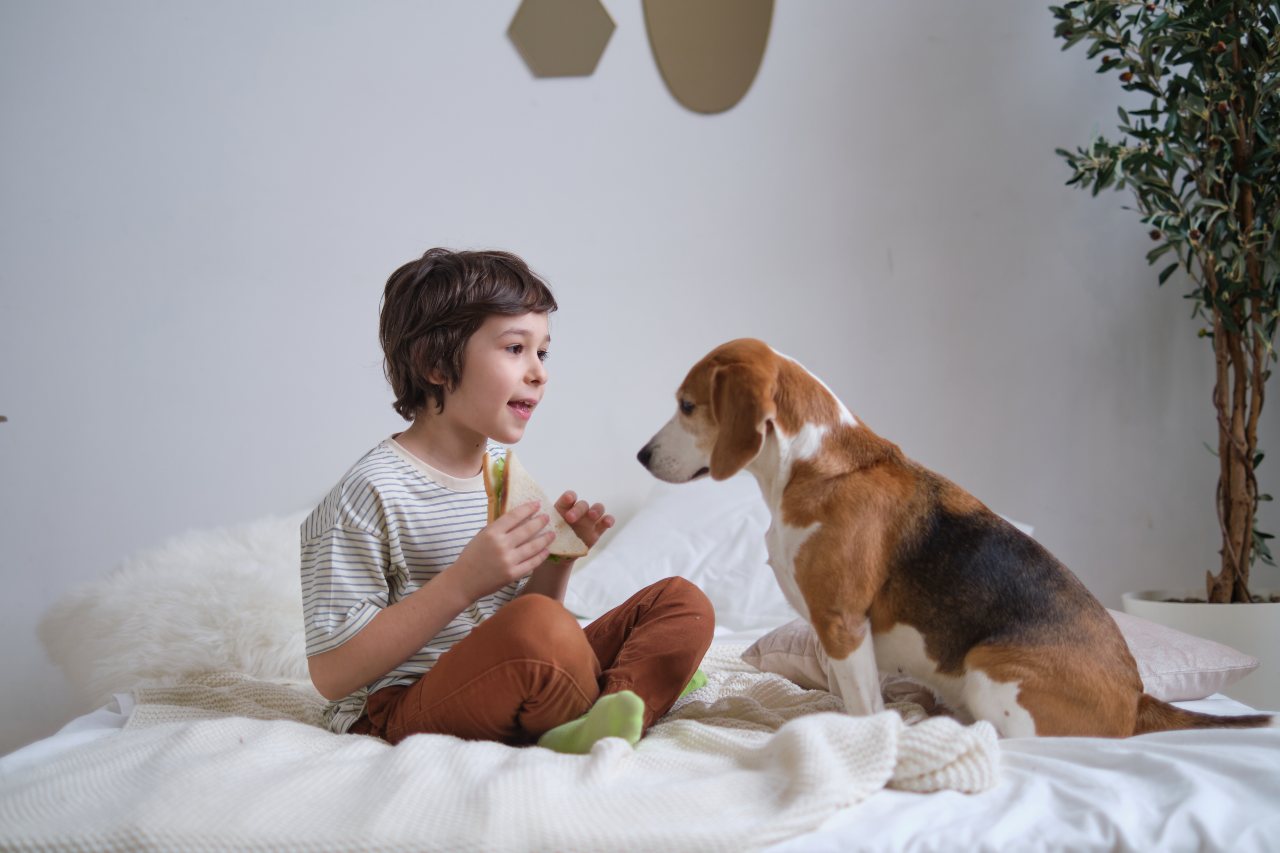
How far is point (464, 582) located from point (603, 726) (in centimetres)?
30

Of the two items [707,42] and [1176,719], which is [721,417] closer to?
[1176,719]

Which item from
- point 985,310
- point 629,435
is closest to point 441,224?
point 629,435

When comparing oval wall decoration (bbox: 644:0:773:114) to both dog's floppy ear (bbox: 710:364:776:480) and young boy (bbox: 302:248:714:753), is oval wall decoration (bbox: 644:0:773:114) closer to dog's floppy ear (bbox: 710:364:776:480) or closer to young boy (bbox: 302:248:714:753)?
young boy (bbox: 302:248:714:753)

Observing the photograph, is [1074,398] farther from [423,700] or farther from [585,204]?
[423,700]

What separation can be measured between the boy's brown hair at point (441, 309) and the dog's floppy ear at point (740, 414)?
448mm

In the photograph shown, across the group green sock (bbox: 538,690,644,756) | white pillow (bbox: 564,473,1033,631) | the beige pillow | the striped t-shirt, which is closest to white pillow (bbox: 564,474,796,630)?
white pillow (bbox: 564,473,1033,631)

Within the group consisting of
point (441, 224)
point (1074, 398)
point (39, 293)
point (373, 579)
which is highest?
point (441, 224)

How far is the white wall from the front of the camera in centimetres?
286

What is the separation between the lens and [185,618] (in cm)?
206

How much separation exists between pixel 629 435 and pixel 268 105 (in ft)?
4.63

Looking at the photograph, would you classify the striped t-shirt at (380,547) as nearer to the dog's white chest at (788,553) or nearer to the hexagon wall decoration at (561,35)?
the dog's white chest at (788,553)

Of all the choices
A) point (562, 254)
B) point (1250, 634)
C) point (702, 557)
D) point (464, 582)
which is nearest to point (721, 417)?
point (464, 582)

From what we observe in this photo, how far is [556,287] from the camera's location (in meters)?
3.02

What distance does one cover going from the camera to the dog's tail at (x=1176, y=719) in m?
1.36
